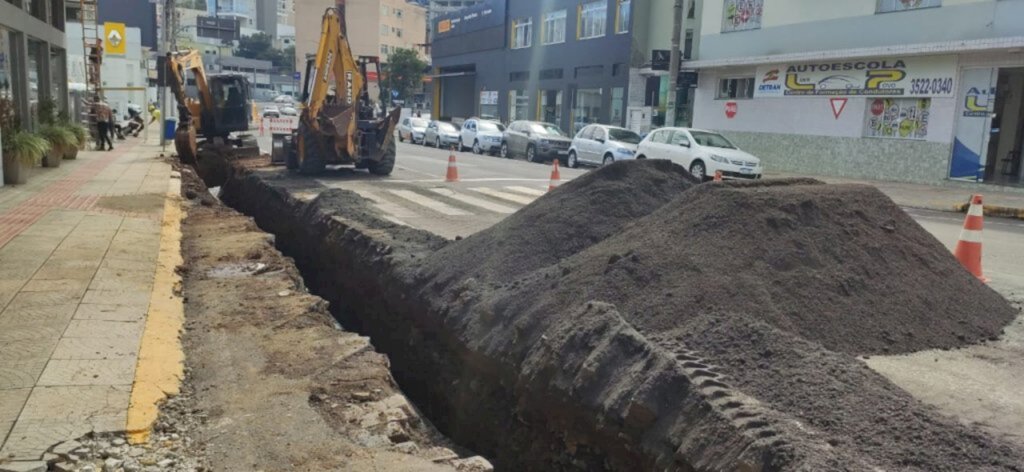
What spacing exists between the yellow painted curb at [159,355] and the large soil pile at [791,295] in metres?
2.14

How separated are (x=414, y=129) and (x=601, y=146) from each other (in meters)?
16.0

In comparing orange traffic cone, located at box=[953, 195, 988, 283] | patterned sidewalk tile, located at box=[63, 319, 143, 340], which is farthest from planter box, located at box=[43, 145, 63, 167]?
orange traffic cone, located at box=[953, 195, 988, 283]

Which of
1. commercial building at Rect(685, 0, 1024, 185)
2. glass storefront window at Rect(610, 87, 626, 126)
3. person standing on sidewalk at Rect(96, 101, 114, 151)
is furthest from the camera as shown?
glass storefront window at Rect(610, 87, 626, 126)

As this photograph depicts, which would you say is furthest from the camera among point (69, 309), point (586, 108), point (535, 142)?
point (586, 108)

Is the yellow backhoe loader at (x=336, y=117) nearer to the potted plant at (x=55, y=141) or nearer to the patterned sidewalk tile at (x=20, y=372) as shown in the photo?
the potted plant at (x=55, y=141)

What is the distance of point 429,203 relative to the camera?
1336cm

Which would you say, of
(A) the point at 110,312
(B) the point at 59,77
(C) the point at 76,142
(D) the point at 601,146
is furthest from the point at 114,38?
(A) the point at 110,312

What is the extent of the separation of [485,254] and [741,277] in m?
2.57

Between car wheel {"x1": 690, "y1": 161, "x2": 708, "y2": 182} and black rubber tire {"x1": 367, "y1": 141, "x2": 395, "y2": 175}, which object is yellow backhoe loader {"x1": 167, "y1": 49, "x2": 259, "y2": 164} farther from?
car wheel {"x1": 690, "y1": 161, "x2": 708, "y2": 182}

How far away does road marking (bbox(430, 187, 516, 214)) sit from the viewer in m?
12.8

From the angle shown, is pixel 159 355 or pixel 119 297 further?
pixel 119 297

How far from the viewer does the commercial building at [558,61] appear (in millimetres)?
34281

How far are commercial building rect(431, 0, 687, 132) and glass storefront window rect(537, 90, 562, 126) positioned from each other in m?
0.05

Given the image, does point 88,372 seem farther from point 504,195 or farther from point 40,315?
point 504,195
